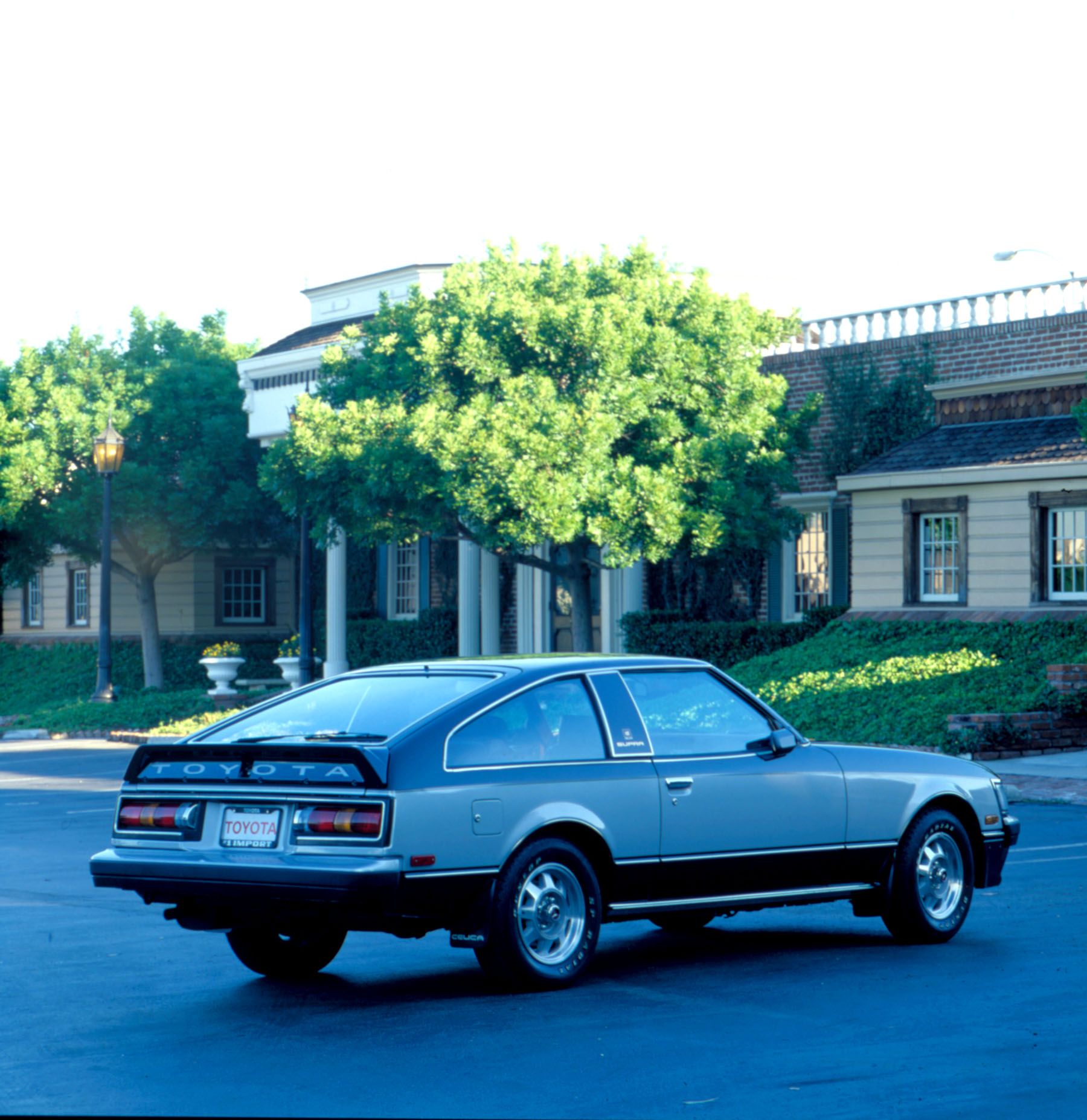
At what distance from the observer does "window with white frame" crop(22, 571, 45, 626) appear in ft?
166

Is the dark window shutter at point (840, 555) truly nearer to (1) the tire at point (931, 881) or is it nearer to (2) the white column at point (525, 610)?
(2) the white column at point (525, 610)

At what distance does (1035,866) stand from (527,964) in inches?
235

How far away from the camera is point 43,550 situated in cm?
4194

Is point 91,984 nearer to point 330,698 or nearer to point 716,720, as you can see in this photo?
point 330,698

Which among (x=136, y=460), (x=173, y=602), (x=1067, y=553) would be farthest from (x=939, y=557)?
(x=173, y=602)

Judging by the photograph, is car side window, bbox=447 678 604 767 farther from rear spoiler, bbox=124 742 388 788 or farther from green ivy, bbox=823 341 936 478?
green ivy, bbox=823 341 936 478

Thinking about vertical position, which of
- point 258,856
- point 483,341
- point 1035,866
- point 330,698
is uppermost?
point 483,341

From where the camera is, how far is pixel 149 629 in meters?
43.2

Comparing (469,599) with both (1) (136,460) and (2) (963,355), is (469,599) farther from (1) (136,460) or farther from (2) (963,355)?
(2) (963,355)

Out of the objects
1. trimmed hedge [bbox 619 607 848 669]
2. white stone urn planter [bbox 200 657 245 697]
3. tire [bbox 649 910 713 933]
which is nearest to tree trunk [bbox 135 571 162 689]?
white stone urn planter [bbox 200 657 245 697]

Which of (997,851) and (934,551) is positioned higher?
(934,551)

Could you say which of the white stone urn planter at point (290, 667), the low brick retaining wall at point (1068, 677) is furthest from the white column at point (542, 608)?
the low brick retaining wall at point (1068, 677)

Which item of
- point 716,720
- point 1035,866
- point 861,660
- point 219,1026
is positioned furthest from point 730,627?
point 219,1026

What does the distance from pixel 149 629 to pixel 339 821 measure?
36.1m
